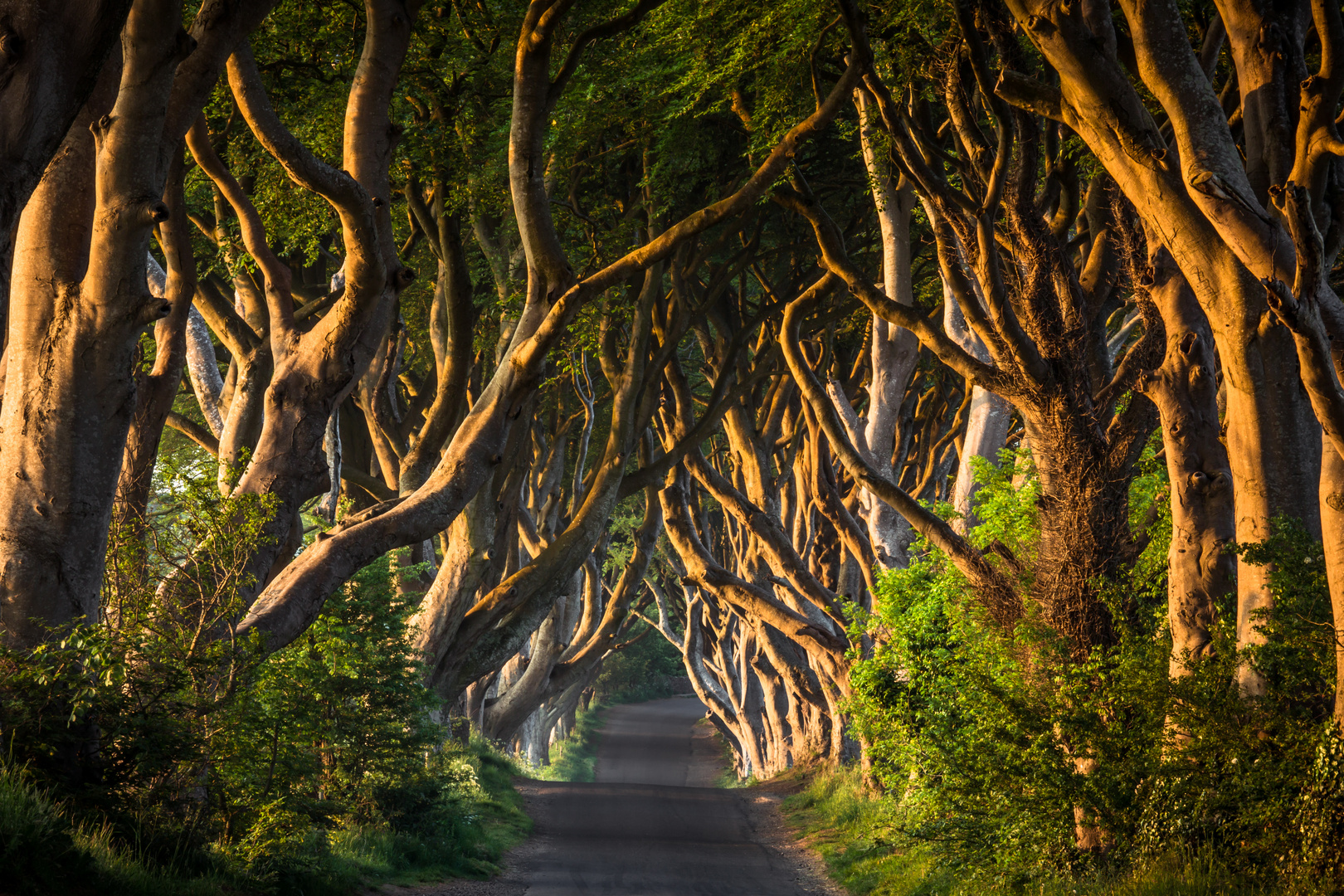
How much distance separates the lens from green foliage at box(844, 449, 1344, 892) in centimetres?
605

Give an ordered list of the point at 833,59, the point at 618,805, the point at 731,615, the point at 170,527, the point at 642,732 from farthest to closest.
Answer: the point at 642,732 → the point at 731,615 → the point at 618,805 → the point at 833,59 → the point at 170,527

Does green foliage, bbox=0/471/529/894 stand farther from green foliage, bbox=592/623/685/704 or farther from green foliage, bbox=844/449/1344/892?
green foliage, bbox=592/623/685/704

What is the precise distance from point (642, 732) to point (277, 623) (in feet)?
125

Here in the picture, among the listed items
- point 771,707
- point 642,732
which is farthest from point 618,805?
point 642,732

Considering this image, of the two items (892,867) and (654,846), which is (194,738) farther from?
(654,846)

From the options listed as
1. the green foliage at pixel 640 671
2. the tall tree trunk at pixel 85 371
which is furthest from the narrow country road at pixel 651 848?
the green foliage at pixel 640 671

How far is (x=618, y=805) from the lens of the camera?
17.8 metres

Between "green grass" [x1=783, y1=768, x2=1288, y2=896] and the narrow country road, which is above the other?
"green grass" [x1=783, y1=768, x2=1288, y2=896]

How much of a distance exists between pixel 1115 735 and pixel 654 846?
Answer: 26.2 feet

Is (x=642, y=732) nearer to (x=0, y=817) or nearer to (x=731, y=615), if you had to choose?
(x=731, y=615)

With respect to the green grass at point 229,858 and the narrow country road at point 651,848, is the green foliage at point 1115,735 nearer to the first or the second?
the narrow country road at point 651,848

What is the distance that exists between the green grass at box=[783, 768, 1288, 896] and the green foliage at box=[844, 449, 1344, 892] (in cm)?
7

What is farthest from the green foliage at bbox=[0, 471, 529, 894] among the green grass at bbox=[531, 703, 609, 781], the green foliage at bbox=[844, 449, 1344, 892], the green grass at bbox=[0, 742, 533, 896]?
the green grass at bbox=[531, 703, 609, 781]

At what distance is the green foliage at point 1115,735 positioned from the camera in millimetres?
6047
